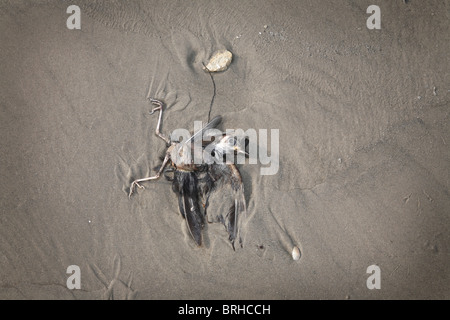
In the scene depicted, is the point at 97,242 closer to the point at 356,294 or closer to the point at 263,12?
the point at 356,294

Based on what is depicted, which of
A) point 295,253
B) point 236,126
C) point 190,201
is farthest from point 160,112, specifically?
point 295,253

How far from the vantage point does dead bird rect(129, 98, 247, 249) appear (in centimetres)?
370

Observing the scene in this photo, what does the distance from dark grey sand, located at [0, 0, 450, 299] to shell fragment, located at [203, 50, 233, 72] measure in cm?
9

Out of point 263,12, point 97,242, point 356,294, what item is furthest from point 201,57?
point 356,294

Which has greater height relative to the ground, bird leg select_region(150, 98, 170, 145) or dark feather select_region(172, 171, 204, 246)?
bird leg select_region(150, 98, 170, 145)

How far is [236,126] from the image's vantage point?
3.89m

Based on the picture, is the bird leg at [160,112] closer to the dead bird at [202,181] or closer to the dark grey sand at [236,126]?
the dead bird at [202,181]

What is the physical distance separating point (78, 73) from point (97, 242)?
6.92 ft

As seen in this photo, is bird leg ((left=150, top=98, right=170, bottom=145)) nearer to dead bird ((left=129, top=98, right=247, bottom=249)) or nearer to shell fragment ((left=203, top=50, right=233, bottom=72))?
dead bird ((left=129, top=98, right=247, bottom=249))

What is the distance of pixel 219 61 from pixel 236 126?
83 cm

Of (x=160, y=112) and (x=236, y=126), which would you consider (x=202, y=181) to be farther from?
(x=160, y=112)

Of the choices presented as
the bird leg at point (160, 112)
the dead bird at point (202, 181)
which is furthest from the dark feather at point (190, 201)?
the bird leg at point (160, 112)

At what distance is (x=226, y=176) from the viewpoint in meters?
3.80

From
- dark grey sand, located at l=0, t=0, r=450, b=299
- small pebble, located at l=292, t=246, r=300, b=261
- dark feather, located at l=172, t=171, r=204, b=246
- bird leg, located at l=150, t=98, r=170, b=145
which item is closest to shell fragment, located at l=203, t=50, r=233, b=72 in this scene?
dark grey sand, located at l=0, t=0, r=450, b=299
